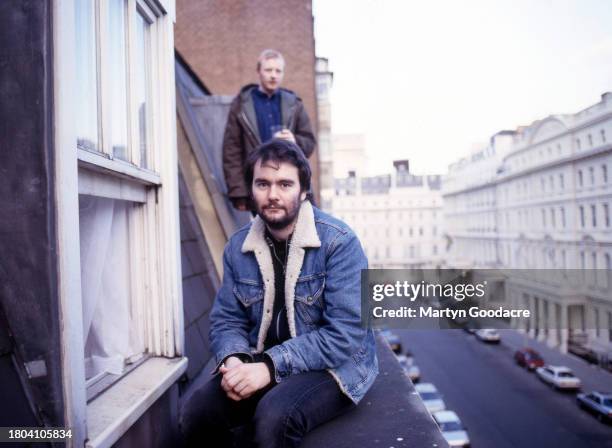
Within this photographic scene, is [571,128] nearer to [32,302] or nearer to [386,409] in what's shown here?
[386,409]

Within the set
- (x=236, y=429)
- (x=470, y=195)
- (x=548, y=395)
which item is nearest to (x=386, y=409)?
(x=236, y=429)

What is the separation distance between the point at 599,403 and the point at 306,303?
35.2ft

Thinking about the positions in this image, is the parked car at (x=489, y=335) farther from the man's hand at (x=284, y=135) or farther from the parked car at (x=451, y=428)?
the man's hand at (x=284, y=135)

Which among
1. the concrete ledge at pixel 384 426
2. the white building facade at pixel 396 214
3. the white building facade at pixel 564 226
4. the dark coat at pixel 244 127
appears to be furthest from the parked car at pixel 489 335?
the concrete ledge at pixel 384 426

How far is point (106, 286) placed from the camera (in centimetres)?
198

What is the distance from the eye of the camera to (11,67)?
1194 millimetres

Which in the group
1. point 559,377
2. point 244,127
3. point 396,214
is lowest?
point 559,377

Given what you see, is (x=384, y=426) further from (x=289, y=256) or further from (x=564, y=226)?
(x=564, y=226)

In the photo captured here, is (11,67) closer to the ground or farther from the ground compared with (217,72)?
closer to the ground

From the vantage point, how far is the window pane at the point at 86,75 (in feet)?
5.34

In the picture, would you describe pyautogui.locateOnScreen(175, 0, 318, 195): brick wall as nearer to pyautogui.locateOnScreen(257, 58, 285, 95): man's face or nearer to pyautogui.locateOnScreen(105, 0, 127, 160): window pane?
pyautogui.locateOnScreen(257, 58, 285, 95): man's face

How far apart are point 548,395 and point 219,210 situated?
1805 cm

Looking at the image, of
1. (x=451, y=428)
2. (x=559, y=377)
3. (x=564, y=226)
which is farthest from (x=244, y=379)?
(x=559, y=377)

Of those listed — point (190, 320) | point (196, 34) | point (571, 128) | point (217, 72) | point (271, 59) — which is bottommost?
point (190, 320)
